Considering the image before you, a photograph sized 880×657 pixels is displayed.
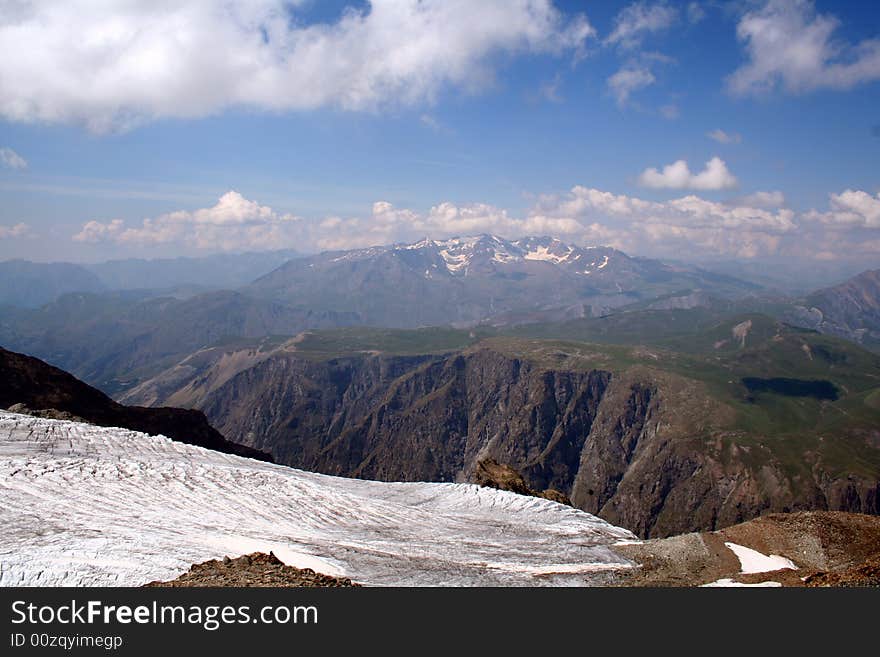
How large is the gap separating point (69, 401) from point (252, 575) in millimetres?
62535

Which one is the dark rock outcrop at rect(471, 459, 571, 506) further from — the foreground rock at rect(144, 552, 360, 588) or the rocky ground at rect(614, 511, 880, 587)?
the foreground rock at rect(144, 552, 360, 588)

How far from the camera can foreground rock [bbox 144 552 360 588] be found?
21.6 metres

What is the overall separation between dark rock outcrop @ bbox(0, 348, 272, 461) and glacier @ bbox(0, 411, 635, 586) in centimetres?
2016

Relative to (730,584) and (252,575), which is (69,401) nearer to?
(252,575)

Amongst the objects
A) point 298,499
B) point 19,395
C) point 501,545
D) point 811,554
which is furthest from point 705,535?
point 19,395

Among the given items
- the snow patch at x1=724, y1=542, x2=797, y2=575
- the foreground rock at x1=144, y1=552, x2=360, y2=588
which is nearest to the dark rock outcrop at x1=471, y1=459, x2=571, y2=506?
the snow patch at x1=724, y1=542, x2=797, y2=575

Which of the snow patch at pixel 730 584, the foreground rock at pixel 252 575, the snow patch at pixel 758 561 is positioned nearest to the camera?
the foreground rock at pixel 252 575

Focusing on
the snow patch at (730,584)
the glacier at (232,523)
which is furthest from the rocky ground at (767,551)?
the glacier at (232,523)

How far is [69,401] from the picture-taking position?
Answer: 69562mm

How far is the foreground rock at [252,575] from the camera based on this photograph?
849 inches

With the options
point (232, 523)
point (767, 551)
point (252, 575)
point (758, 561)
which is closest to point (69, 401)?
point (232, 523)

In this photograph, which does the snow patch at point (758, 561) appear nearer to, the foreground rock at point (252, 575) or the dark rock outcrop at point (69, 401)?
the foreground rock at point (252, 575)

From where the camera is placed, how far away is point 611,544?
36.5 meters

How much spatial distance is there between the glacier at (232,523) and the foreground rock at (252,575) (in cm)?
145
